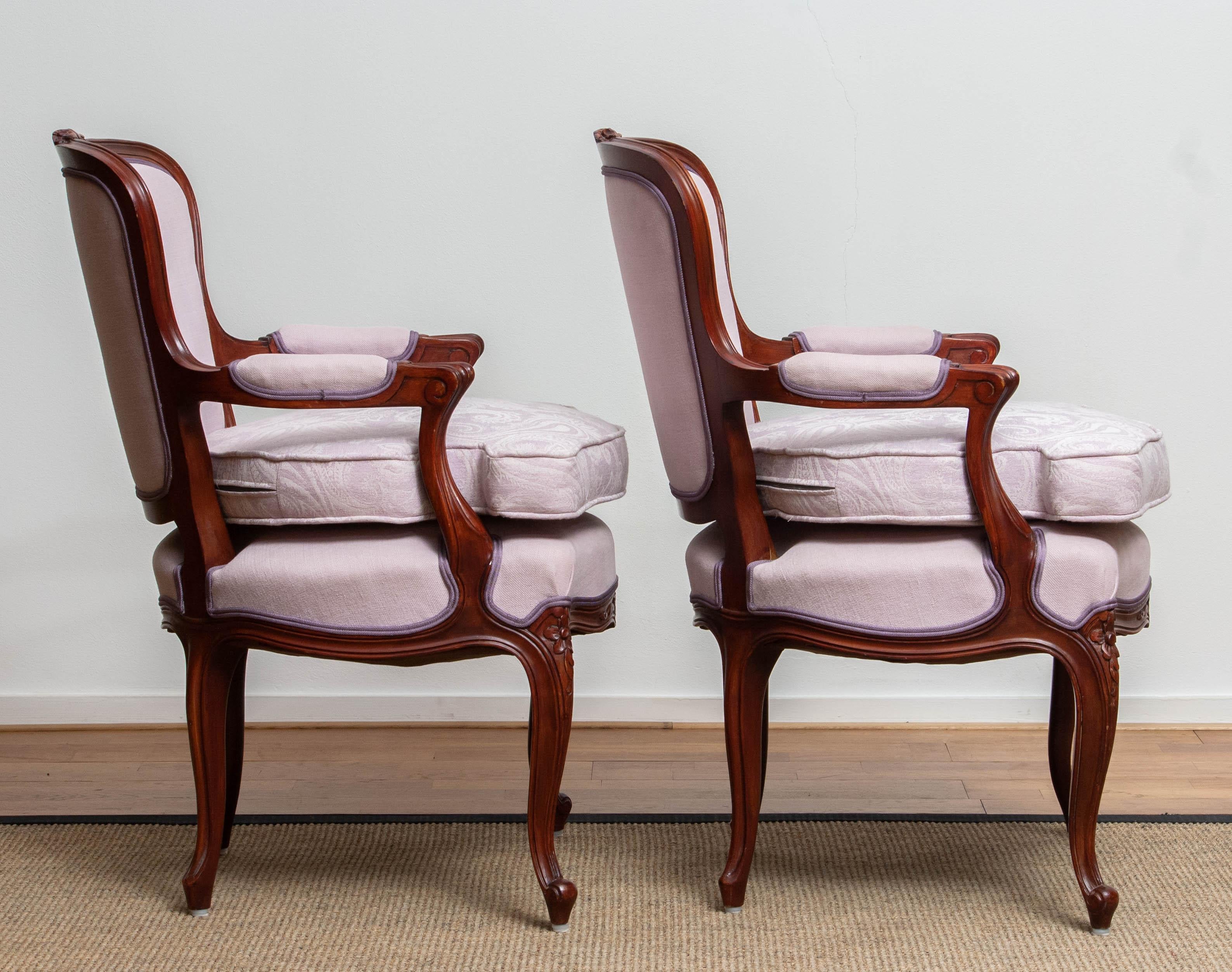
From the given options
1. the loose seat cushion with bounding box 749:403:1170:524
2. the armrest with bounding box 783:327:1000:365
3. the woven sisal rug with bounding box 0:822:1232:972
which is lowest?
the woven sisal rug with bounding box 0:822:1232:972

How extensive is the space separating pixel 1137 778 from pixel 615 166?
4.72ft

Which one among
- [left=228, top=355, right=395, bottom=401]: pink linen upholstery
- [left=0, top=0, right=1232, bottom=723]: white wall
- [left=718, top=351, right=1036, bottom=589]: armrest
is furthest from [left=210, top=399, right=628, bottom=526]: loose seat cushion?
[left=0, top=0, right=1232, bottom=723]: white wall

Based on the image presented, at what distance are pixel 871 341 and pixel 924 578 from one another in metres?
0.53

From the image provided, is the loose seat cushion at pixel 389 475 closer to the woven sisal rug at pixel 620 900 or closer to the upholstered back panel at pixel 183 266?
the upholstered back panel at pixel 183 266

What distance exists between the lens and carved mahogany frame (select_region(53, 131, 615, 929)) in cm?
137

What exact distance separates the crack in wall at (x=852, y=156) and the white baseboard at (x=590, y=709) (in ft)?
2.66

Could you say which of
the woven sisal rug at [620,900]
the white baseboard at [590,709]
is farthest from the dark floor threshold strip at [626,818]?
the white baseboard at [590,709]

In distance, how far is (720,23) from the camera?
7.29ft

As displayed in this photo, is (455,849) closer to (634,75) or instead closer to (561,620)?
(561,620)

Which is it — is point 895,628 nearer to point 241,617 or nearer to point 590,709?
point 241,617

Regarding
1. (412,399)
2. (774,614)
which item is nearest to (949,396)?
(774,614)

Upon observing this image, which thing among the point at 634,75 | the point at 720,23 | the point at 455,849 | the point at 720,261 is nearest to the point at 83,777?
the point at 455,849

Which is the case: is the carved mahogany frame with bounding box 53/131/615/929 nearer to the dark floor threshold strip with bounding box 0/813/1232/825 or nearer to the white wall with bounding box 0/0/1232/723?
the dark floor threshold strip with bounding box 0/813/1232/825

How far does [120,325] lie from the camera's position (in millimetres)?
1414
